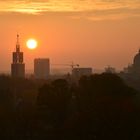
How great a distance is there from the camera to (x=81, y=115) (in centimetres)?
3372

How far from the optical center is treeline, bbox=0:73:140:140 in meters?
31.8

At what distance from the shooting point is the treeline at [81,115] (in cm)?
3178

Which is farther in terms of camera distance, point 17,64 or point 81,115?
point 17,64

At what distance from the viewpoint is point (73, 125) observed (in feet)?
107

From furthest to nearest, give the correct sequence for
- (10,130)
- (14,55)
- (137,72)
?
1. (137,72)
2. (14,55)
3. (10,130)

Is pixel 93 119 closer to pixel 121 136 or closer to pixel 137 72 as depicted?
pixel 121 136

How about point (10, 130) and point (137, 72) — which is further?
point (137, 72)

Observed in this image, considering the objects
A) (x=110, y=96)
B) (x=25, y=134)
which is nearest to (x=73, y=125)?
(x=25, y=134)

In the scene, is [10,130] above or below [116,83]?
below

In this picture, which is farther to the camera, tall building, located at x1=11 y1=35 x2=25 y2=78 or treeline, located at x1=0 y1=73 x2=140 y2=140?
tall building, located at x1=11 y1=35 x2=25 y2=78

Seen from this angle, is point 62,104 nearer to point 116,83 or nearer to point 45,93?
Result: point 45,93

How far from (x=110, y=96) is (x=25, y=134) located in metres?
6.43

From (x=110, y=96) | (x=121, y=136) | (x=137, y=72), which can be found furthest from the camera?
(x=137, y=72)

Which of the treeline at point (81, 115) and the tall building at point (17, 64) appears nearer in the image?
the treeline at point (81, 115)
